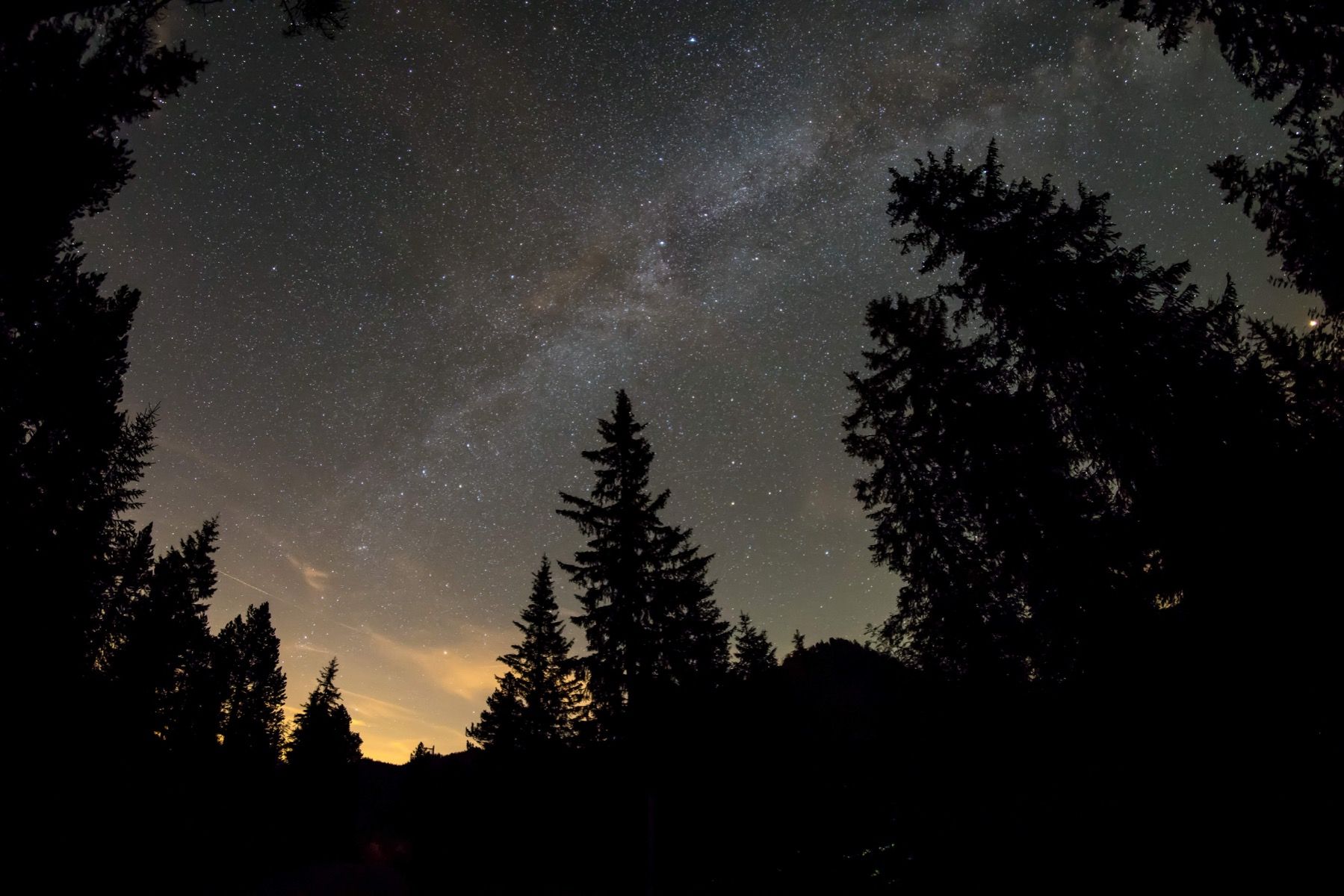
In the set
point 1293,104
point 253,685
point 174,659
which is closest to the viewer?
point 1293,104

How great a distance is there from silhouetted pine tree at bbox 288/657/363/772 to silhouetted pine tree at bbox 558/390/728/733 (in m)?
30.6

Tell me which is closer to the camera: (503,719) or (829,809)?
(829,809)

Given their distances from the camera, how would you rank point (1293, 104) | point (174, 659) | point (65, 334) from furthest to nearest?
point (174, 659), point (65, 334), point (1293, 104)

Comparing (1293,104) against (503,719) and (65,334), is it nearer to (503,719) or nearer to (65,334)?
(65,334)

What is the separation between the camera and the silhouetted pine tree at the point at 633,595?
17203 millimetres

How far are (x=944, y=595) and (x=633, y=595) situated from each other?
31.7ft

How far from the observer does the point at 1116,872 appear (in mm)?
6414

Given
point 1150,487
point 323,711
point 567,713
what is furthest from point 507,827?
point 323,711

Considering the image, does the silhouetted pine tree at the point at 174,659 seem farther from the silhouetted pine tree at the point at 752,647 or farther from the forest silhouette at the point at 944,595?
the silhouetted pine tree at the point at 752,647

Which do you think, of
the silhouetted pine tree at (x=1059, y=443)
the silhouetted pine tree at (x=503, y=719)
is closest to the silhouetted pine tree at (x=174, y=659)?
the silhouetted pine tree at (x=503, y=719)

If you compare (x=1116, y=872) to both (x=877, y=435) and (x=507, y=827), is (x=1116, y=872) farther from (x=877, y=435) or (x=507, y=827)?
(x=507, y=827)

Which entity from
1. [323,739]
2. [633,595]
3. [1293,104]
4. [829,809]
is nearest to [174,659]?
[323,739]

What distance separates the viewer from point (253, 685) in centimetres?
4400

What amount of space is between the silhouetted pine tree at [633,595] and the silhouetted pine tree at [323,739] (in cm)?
3061
